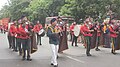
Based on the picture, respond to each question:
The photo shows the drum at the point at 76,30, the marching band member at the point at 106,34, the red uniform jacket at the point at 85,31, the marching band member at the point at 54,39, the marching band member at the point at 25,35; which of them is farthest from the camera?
the drum at the point at 76,30

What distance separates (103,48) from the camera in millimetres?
18391

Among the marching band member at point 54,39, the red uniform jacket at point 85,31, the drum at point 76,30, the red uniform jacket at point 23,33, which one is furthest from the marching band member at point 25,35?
the drum at point 76,30

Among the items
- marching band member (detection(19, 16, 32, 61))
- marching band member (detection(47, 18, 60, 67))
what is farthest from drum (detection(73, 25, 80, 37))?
marching band member (detection(47, 18, 60, 67))

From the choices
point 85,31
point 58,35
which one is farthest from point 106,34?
point 58,35

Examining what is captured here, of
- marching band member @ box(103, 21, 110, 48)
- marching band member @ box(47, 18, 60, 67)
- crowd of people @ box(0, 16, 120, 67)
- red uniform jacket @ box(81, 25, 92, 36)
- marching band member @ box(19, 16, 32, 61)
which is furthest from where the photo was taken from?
marching band member @ box(103, 21, 110, 48)

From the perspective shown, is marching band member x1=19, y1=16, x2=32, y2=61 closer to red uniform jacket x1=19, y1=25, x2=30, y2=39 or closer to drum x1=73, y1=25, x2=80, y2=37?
red uniform jacket x1=19, y1=25, x2=30, y2=39

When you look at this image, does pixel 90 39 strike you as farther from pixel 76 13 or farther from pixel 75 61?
pixel 76 13

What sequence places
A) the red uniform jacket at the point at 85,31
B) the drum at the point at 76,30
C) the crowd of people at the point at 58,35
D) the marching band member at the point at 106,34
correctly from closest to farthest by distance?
the crowd of people at the point at 58,35 → the red uniform jacket at the point at 85,31 → the marching band member at the point at 106,34 → the drum at the point at 76,30

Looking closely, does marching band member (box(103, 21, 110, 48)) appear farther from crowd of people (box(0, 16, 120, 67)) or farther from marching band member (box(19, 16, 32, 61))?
marching band member (box(19, 16, 32, 61))

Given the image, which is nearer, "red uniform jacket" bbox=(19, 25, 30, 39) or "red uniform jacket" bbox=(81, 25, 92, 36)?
"red uniform jacket" bbox=(19, 25, 30, 39)

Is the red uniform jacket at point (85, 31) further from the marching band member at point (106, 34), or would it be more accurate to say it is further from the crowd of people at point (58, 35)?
the marching band member at point (106, 34)

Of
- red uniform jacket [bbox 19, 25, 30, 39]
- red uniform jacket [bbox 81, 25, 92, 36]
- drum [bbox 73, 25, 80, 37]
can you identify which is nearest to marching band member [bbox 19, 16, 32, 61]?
red uniform jacket [bbox 19, 25, 30, 39]

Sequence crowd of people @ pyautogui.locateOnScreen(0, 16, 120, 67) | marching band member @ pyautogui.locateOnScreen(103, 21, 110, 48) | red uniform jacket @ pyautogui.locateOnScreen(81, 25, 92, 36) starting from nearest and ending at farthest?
crowd of people @ pyautogui.locateOnScreen(0, 16, 120, 67) < red uniform jacket @ pyautogui.locateOnScreen(81, 25, 92, 36) < marching band member @ pyautogui.locateOnScreen(103, 21, 110, 48)

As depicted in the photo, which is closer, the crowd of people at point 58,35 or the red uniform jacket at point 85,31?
the crowd of people at point 58,35
